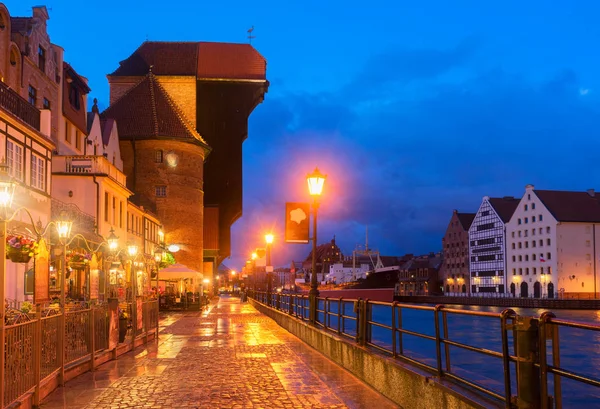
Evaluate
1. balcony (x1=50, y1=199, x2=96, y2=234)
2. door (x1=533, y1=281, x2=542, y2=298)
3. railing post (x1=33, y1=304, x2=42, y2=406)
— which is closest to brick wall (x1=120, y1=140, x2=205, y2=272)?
balcony (x1=50, y1=199, x2=96, y2=234)

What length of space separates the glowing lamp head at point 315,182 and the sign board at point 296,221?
105 cm

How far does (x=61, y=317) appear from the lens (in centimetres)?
1081

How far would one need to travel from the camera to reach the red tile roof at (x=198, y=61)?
70312mm

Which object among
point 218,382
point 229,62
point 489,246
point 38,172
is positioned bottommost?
point 218,382

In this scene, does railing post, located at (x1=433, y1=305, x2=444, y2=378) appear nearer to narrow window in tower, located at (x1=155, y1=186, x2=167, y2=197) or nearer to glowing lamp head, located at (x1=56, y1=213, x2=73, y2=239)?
glowing lamp head, located at (x1=56, y1=213, x2=73, y2=239)

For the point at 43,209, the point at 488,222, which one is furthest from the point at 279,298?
the point at 488,222

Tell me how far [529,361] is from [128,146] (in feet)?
188

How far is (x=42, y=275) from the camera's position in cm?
2434

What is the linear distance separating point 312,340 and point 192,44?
197 ft

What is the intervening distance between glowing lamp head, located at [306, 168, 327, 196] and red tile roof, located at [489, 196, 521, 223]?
98.2 meters

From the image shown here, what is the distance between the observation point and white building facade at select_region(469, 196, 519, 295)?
109m

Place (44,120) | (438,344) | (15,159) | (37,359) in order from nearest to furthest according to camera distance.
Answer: (438,344), (37,359), (15,159), (44,120)

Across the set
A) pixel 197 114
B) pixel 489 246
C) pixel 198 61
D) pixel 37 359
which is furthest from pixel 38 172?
pixel 489 246

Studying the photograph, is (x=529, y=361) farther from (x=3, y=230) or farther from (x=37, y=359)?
(x=37, y=359)
